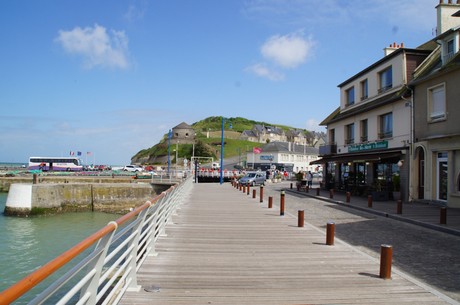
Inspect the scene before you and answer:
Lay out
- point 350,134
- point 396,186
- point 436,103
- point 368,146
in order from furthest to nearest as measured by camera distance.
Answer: point 350,134, point 368,146, point 396,186, point 436,103

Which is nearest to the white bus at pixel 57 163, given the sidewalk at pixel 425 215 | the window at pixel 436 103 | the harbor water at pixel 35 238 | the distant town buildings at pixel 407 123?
the harbor water at pixel 35 238

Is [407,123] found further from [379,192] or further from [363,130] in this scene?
[363,130]

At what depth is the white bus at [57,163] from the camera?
76500 mm

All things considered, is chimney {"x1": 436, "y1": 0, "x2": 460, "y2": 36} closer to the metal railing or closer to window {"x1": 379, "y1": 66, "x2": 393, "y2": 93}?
window {"x1": 379, "y1": 66, "x2": 393, "y2": 93}

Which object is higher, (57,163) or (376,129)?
(376,129)

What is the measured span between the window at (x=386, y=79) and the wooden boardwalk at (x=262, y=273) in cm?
1764

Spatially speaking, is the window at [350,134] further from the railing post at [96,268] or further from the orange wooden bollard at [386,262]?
the railing post at [96,268]

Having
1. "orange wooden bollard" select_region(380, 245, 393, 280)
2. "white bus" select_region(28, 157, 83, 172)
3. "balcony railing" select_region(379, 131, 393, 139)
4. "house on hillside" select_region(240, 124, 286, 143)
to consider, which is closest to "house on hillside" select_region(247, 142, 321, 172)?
"white bus" select_region(28, 157, 83, 172)

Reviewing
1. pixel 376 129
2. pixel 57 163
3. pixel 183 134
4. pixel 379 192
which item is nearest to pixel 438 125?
pixel 379 192

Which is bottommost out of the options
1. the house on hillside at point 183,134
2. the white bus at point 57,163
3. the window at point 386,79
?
the white bus at point 57,163

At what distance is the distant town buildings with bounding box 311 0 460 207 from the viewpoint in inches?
733

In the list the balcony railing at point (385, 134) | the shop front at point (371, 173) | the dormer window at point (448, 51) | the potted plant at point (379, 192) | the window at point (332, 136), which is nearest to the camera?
the dormer window at point (448, 51)

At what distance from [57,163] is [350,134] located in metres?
64.7

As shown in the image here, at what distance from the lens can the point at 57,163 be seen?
77.5 m
